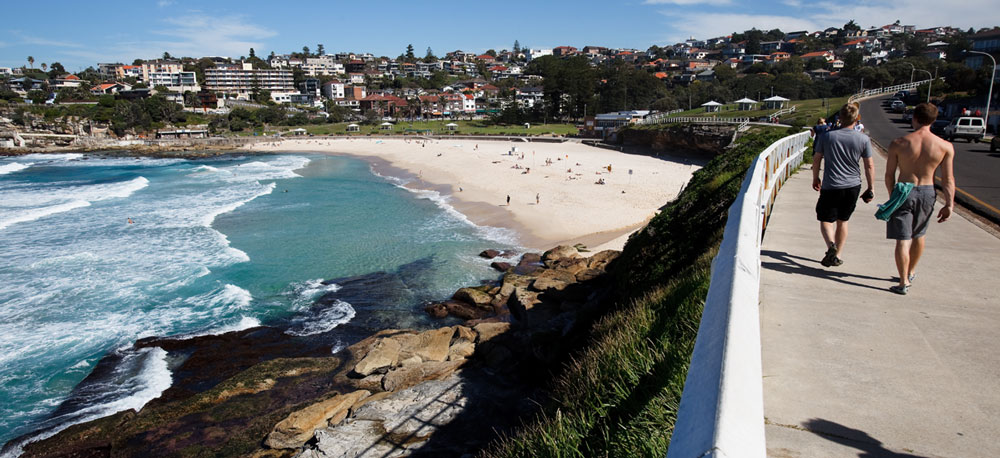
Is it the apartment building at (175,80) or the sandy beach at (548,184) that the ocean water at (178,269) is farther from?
the apartment building at (175,80)

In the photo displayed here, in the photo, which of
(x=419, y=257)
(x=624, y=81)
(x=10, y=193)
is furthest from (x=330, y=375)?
(x=624, y=81)

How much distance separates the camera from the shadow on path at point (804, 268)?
5.45 meters

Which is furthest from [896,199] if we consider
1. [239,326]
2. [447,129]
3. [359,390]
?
[447,129]

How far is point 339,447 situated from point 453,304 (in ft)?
25.9

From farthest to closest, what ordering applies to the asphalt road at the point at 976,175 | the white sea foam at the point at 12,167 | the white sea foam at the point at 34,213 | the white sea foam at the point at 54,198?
the white sea foam at the point at 12,167 → the white sea foam at the point at 54,198 → the white sea foam at the point at 34,213 → the asphalt road at the point at 976,175

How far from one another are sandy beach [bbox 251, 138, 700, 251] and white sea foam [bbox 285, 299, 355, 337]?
9.47 metres

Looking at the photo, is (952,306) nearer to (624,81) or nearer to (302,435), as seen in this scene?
(302,435)

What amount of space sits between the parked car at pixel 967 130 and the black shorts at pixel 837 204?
24741 mm

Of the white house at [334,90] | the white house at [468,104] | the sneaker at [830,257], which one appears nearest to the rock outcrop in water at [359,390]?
the sneaker at [830,257]

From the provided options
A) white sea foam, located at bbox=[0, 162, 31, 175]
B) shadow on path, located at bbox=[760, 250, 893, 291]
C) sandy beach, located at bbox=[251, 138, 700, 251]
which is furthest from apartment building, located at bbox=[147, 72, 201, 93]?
shadow on path, located at bbox=[760, 250, 893, 291]

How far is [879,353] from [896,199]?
1.99 metres

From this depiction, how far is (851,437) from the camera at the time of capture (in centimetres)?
294

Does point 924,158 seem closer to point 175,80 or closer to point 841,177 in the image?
point 841,177

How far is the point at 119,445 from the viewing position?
10.7m
